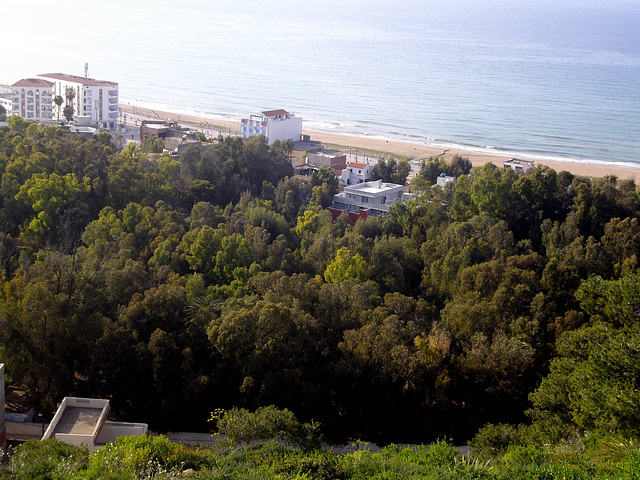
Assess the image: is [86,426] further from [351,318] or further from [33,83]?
[33,83]

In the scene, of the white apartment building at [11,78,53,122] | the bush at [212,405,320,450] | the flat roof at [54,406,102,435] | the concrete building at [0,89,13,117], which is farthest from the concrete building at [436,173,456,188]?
the concrete building at [0,89,13,117]

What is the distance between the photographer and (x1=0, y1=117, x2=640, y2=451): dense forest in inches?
478

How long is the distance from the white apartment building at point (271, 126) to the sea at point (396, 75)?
1010cm

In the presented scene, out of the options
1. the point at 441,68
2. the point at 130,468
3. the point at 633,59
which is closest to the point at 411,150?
the point at 130,468

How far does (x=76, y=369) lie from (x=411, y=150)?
1324 inches

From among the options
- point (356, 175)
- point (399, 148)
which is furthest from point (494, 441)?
point (399, 148)

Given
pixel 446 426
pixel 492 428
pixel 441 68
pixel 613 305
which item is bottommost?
pixel 446 426

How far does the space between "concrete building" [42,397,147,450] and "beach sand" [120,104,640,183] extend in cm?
3051

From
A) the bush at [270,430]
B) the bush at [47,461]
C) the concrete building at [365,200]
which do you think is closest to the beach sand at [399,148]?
A: the concrete building at [365,200]

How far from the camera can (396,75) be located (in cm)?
7962

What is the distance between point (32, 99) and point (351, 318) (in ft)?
125

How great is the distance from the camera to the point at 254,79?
248 ft

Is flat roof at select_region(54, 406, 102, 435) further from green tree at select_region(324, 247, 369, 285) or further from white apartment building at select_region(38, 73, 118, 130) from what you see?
white apartment building at select_region(38, 73, 118, 130)

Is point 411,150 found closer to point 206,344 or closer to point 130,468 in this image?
point 206,344
